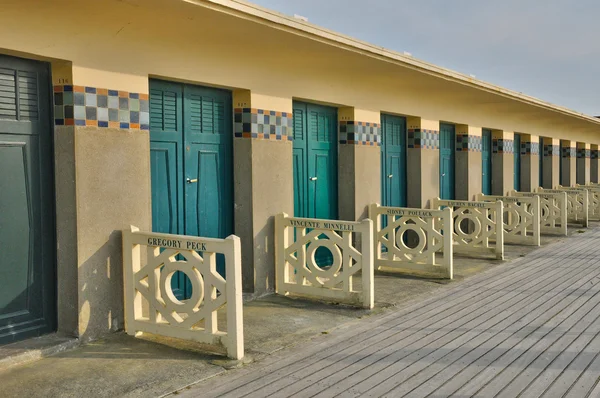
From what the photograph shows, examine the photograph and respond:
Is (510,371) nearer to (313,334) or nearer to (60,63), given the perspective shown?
(313,334)

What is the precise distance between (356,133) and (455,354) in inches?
→ 184

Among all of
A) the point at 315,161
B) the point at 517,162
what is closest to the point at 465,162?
the point at 517,162

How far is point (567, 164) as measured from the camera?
65.9 ft

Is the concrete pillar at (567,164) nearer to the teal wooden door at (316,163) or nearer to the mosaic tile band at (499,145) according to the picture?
the mosaic tile band at (499,145)

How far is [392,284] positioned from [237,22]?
3.64m

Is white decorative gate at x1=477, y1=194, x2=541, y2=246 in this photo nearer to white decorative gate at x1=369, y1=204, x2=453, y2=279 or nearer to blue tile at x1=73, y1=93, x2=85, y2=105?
white decorative gate at x1=369, y1=204, x2=453, y2=279

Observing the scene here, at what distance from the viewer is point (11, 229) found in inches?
194

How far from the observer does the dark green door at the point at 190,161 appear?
6.23 metres

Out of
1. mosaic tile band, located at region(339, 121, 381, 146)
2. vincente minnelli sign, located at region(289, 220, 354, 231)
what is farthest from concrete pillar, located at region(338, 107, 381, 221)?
vincente minnelli sign, located at region(289, 220, 354, 231)

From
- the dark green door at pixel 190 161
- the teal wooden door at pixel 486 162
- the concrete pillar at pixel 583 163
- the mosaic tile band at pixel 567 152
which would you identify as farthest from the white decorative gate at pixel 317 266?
the concrete pillar at pixel 583 163

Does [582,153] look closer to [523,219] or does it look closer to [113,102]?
[523,219]

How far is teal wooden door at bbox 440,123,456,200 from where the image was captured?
1207cm

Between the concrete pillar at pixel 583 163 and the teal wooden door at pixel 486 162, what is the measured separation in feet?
28.0

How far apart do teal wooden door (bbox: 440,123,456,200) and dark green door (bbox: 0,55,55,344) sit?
8369 millimetres
